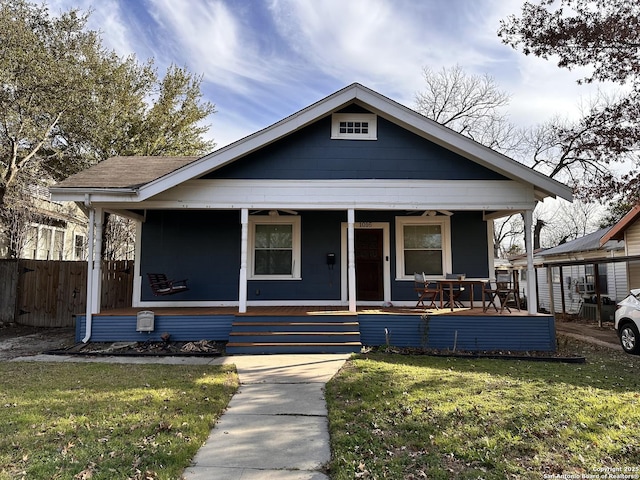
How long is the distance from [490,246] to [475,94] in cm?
1802

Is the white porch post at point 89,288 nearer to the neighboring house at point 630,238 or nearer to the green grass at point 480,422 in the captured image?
the green grass at point 480,422

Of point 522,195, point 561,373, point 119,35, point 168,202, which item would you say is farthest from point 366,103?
point 119,35

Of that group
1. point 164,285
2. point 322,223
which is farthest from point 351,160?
point 164,285

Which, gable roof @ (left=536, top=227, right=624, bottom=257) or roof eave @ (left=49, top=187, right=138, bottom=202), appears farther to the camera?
gable roof @ (left=536, top=227, right=624, bottom=257)

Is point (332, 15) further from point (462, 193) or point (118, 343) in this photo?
point (118, 343)

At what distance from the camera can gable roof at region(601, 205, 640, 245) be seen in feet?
43.9

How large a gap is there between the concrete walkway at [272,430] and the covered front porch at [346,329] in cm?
120

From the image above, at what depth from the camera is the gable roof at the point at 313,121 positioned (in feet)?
26.3

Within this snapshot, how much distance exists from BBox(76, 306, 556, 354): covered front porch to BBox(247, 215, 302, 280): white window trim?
6.11 ft

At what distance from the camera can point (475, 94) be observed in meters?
24.8

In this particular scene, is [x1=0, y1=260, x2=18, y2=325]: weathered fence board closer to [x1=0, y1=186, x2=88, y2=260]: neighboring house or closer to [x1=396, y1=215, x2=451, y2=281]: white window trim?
[x1=0, y1=186, x2=88, y2=260]: neighboring house

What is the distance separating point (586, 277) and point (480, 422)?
677 inches

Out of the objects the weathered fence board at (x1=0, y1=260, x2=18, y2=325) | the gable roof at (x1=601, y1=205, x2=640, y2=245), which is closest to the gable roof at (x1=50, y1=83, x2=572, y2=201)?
the weathered fence board at (x1=0, y1=260, x2=18, y2=325)

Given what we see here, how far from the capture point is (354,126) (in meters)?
8.99
